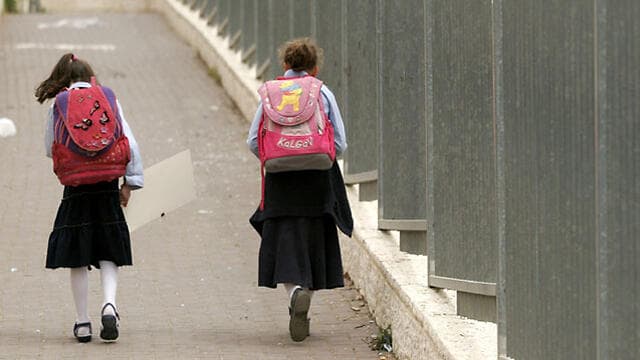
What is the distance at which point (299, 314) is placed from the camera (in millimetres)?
8703

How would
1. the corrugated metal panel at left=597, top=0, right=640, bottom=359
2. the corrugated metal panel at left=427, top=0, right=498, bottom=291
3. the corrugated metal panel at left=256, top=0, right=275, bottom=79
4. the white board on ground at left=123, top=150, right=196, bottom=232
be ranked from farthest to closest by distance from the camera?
the corrugated metal panel at left=256, top=0, right=275, bottom=79
the white board on ground at left=123, top=150, right=196, bottom=232
the corrugated metal panel at left=427, top=0, right=498, bottom=291
the corrugated metal panel at left=597, top=0, right=640, bottom=359

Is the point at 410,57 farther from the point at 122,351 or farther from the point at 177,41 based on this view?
the point at 177,41

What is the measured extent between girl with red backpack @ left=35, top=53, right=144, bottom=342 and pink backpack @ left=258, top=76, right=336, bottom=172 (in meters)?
0.76

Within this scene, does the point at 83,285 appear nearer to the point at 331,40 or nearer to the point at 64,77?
the point at 64,77

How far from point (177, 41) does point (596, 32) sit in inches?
731

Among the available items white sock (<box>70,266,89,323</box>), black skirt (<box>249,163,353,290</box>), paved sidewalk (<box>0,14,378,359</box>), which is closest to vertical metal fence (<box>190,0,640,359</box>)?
black skirt (<box>249,163,353,290</box>)

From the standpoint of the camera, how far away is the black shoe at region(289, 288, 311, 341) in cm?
862

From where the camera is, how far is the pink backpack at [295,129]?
839cm

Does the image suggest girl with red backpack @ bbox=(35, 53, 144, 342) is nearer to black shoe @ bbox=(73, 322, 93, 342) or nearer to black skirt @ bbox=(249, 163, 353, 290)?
black shoe @ bbox=(73, 322, 93, 342)

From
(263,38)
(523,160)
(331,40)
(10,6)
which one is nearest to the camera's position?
(523,160)

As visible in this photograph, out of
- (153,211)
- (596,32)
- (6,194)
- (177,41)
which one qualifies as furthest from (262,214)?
(177,41)

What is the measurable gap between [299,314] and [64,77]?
177cm

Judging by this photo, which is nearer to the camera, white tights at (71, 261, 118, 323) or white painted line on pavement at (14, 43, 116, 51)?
white tights at (71, 261, 118, 323)

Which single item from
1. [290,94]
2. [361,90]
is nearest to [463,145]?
[290,94]
